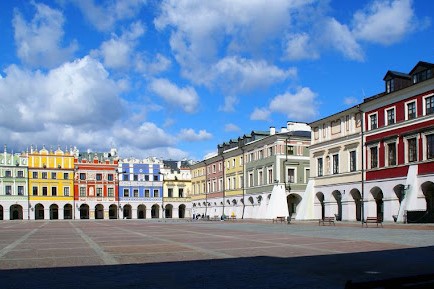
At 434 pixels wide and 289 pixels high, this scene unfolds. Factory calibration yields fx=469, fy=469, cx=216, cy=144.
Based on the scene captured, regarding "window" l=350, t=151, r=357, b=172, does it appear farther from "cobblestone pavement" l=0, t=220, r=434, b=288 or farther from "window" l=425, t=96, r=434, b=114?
"cobblestone pavement" l=0, t=220, r=434, b=288

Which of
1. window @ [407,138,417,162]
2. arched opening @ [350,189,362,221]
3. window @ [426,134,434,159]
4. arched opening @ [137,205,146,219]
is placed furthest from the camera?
arched opening @ [137,205,146,219]

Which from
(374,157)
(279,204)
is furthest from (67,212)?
(374,157)

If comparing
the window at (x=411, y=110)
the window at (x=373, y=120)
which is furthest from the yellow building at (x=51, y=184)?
the window at (x=411, y=110)

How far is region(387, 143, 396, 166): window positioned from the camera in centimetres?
4166

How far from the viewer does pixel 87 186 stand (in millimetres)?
A: 96188

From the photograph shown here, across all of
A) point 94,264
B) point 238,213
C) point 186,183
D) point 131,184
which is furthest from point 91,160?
point 94,264

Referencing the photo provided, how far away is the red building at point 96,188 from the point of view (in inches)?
3760

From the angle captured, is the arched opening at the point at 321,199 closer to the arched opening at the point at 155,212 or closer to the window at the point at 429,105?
the window at the point at 429,105

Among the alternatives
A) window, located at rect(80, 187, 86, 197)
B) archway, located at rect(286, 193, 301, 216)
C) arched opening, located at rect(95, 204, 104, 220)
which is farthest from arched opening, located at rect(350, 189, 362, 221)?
arched opening, located at rect(95, 204, 104, 220)

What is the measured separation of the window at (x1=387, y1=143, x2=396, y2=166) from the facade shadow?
93.0 ft

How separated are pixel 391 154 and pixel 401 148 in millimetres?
1681

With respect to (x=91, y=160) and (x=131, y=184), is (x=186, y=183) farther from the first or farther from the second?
(x=91, y=160)

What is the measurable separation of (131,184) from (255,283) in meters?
91.8

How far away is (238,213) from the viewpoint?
72.9 meters
